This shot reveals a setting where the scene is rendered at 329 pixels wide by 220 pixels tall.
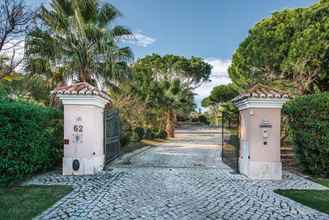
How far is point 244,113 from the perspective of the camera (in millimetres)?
7930

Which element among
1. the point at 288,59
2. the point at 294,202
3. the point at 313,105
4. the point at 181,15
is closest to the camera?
the point at 294,202

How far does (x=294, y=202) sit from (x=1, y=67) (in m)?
11.1

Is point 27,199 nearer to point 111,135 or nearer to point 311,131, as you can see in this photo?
point 111,135

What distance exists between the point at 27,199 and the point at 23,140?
66.8 inches

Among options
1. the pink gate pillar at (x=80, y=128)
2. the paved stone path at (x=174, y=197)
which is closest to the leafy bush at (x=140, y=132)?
the paved stone path at (x=174, y=197)

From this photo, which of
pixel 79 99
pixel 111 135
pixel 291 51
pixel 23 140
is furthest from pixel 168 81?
pixel 23 140

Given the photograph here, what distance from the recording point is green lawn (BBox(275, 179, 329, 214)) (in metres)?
4.82

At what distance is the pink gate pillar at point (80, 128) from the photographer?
7383 mm

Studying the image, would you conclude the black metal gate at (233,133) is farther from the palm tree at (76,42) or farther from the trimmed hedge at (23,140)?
the trimmed hedge at (23,140)

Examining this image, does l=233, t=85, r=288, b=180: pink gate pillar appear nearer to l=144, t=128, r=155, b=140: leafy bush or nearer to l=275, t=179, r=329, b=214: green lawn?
l=275, t=179, r=329, b=214: green lawn

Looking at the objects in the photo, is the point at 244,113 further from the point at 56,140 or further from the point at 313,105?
the point at 56,140

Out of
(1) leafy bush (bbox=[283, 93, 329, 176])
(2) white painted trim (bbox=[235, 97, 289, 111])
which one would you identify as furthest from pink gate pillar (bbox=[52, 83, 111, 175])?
(1) leafy bush (bbox=[283, 93, 329, 176])

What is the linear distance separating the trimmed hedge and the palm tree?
11.0 ft

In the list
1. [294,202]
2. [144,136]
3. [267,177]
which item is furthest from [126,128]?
[294,202]
